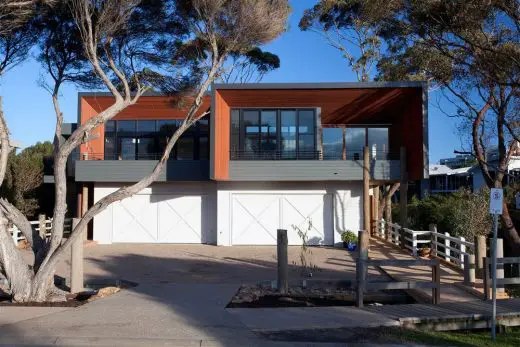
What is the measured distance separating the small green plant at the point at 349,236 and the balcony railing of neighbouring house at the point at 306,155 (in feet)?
10.3

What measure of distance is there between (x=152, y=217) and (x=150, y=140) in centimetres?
362

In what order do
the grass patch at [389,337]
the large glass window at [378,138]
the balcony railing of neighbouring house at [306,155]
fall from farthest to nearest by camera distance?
1. the large glass window at [378,138]
2. the balcony railing of neighbouring house at [306,155]
3. the grass patch at [389,337]

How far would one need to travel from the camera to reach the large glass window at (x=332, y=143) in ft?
74.5

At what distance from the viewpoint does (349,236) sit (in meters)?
20.7

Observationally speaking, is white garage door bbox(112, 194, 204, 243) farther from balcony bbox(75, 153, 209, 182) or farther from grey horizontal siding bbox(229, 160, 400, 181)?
grey horizontal siding bbox(229, 160, 400, 181)

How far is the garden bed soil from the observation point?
400 inches

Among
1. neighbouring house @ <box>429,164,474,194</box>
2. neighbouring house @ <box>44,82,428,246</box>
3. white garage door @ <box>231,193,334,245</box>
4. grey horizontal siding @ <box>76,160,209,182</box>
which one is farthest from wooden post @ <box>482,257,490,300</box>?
neighbouring house @ <box>429,164,474,194</box>

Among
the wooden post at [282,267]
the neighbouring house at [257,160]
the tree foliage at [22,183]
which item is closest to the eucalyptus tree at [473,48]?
the neighbouring house at [257,160]

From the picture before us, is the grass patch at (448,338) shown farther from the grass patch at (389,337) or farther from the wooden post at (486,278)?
the wooden post at (486,278)

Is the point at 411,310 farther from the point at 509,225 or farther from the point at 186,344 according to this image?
the point at 509,225

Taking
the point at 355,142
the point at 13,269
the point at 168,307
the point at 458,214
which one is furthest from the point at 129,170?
the point at 458,214

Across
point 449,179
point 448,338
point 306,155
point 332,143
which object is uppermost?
point 332,143

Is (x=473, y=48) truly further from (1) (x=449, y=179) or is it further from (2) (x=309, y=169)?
(1) (x=449, y=179)

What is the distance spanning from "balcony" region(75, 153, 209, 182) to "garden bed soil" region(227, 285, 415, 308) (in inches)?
418
